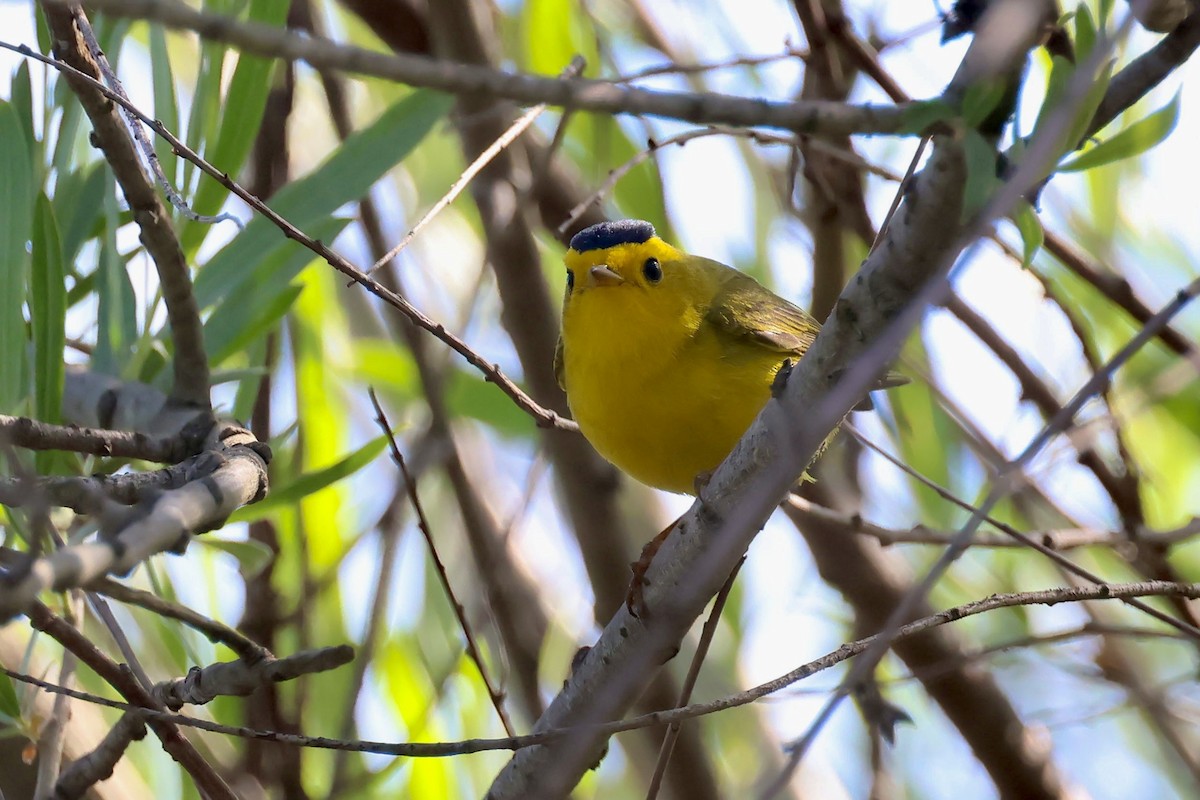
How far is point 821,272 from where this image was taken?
3.33 metres

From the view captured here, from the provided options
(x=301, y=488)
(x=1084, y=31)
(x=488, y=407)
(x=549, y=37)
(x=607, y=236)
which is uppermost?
(x=549, y=37)

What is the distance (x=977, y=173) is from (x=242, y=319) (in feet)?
5.77

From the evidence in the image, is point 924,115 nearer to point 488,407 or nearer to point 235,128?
point 235,128

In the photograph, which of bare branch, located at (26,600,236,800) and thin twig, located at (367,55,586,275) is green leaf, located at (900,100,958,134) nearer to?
thin twig, located at (367,55,586,275)

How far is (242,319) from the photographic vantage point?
252 centimetres

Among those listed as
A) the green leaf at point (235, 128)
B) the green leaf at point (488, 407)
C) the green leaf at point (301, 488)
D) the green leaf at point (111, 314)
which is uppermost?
the green leaf at point (488, 407)

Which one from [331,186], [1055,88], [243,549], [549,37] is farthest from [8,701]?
[549,37]

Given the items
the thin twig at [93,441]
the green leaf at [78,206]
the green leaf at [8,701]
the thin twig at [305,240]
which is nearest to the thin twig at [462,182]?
the thin twig at [305,240]

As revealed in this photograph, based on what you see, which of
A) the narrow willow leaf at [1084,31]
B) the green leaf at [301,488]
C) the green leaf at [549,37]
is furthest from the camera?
the green leaf at [549,37]

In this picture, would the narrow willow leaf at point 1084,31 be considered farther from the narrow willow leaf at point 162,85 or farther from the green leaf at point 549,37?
the green leaf at point 549,37

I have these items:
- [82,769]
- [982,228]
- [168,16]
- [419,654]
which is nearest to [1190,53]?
[982,228]

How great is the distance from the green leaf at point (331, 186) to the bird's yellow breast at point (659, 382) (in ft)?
2.54

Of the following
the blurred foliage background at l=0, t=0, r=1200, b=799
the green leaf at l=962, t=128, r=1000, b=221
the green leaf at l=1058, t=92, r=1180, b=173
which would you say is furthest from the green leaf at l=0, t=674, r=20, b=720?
the green leaf at l=1058, t=92, r=1180, b=173

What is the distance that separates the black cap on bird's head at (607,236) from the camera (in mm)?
3324
